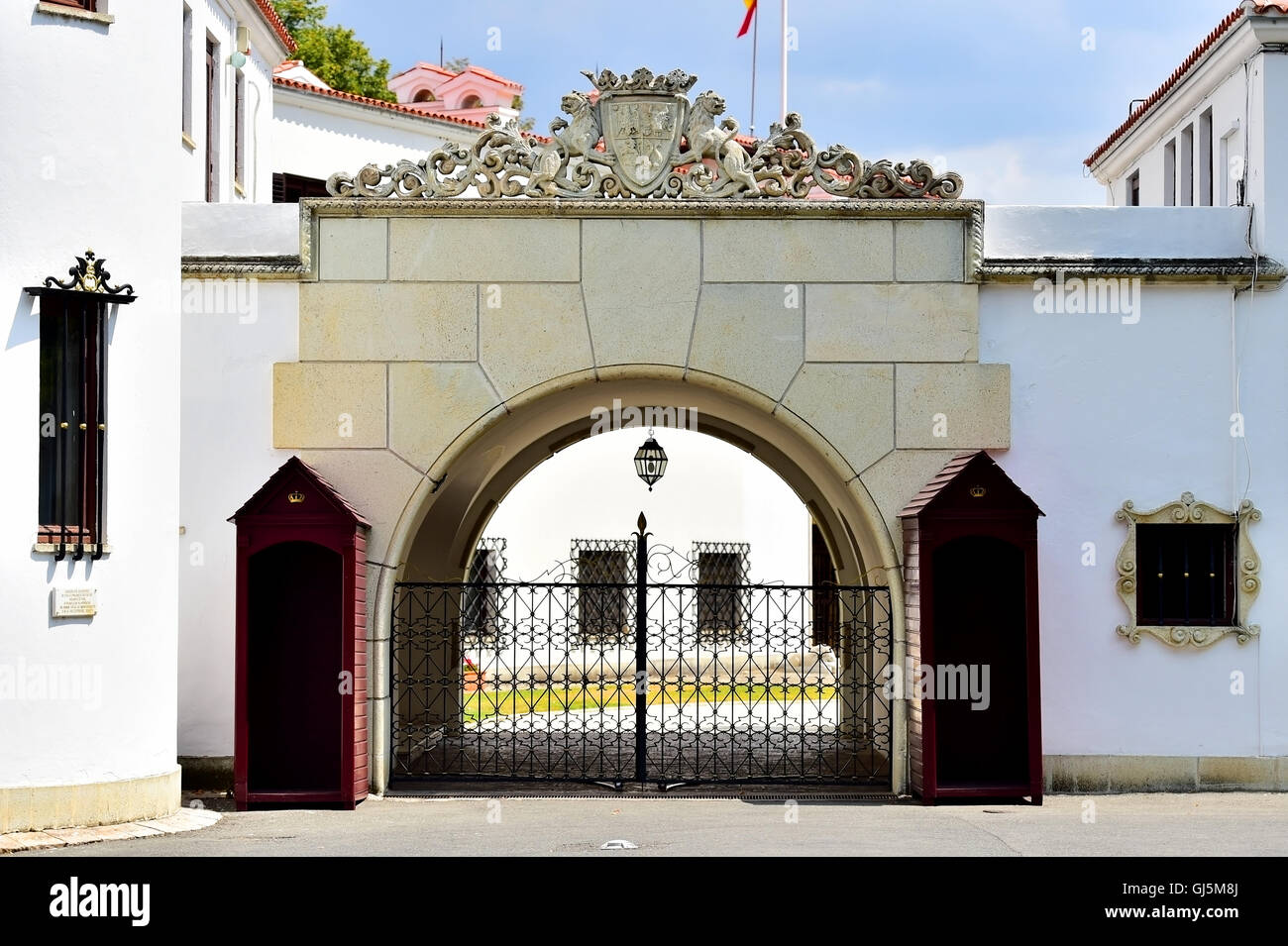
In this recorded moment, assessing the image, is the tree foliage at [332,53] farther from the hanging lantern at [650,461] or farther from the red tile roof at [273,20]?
the hanging lantern at [650,461]

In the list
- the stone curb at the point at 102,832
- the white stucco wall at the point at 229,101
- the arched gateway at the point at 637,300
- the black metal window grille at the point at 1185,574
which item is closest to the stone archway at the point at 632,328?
the arched gateway at the point at 637,300

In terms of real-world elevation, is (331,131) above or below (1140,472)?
above

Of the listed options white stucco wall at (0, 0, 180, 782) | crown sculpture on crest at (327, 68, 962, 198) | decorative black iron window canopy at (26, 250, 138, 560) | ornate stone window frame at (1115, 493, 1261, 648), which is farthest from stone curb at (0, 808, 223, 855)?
ornate stone window frame at (1115, 493, 1261, 648)

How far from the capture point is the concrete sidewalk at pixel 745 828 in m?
11.1

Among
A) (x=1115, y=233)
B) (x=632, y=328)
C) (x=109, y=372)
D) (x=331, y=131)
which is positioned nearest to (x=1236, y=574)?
(x=1115, y=233)

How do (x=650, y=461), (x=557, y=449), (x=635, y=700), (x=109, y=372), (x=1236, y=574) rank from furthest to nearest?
(x=557, y=449)
(x=650, y=461)
(x=635, y=700)
(x=1236, y=574)
(x=109, y=372)

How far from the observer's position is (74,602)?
472 inches

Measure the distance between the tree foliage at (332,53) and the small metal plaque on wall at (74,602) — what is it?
29863 millimetres

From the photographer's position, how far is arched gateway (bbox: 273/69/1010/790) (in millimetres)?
14367

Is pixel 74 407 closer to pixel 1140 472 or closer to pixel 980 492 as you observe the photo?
pixel 980 492

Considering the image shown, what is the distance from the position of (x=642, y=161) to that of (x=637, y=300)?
1.18 meters

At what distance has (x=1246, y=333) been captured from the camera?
14547 millimetres

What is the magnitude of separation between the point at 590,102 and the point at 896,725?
231 inches
